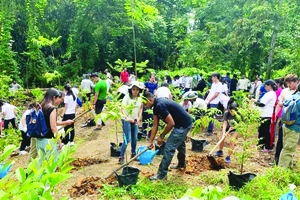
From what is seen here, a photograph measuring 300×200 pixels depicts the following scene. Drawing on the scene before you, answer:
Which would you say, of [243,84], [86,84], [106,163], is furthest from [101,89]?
[243,84]

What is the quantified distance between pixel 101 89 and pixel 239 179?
5120mm

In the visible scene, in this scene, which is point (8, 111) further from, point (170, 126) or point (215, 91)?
point (170, 126)

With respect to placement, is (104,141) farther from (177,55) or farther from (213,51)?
(177,55)

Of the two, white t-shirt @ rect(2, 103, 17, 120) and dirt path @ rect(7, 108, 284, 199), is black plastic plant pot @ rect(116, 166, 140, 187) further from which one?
white t-shirt @ rect(2, 103, 17, 120)

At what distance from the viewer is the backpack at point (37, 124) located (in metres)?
4.39

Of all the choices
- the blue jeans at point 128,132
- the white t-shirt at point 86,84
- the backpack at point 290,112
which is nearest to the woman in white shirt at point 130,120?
the blue jeans at point 128,132

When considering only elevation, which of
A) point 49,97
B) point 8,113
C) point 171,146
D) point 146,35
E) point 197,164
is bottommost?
point 197,164

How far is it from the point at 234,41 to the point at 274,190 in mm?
9709

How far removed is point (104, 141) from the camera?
27.2 ft

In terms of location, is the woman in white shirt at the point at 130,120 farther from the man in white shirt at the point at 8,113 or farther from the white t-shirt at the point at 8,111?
the white t-shirt at the point at 8,111

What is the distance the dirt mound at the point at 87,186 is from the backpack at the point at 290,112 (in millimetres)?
2969

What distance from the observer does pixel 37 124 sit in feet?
14.5

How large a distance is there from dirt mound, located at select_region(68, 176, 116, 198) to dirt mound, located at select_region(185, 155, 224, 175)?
4.72 ft

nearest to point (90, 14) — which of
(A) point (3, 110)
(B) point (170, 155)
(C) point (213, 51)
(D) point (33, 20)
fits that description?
(D) point (33, 20)
